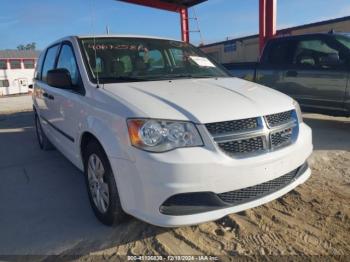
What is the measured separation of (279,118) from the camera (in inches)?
123

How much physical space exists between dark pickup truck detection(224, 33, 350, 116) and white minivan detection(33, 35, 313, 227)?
3409 millimetres

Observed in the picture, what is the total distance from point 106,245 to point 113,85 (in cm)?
141

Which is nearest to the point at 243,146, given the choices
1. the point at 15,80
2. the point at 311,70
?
the point at 311,70

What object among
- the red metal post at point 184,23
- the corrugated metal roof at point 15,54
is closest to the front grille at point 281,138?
the red metal post at point 184,23

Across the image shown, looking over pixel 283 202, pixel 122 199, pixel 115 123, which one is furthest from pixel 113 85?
pixel 283 202

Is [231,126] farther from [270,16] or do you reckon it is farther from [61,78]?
[270,16]

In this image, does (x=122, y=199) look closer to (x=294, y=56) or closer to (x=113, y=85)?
(x=113, y=85)

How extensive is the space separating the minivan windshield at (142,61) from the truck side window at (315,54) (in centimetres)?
277

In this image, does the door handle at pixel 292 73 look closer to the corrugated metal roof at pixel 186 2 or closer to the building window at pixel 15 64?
the corrugated metal roof at pixel 186 2

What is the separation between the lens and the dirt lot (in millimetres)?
2877

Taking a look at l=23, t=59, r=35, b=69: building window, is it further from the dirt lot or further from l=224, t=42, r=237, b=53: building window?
the dirt lot

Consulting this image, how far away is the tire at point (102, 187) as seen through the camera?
301 centimetres

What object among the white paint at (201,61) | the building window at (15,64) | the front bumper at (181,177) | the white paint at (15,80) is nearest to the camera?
the front bumper at (181,177)

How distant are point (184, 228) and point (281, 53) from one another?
5.26 m
